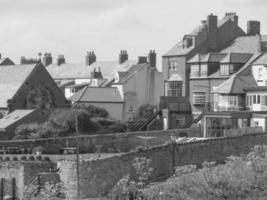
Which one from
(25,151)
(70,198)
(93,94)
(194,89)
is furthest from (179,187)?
(93,94)

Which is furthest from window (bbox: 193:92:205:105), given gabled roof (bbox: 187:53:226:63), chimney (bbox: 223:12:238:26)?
chimney (bbox: 223:12:238:26)

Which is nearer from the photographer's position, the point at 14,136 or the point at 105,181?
the point at 105,181

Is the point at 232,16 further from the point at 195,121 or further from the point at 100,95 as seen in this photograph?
the point at 195,121

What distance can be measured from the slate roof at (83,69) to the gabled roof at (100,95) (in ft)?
66.0

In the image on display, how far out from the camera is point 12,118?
2840 inches

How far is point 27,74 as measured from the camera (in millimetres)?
82000

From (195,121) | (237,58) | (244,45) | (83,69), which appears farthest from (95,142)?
(83,69)

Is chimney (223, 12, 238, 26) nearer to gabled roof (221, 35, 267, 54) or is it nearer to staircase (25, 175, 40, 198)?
gabled roof (221, 35, 267, 54)

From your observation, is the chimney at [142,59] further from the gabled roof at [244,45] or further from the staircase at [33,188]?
the staircase at [33,188]

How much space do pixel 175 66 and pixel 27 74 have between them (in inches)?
591

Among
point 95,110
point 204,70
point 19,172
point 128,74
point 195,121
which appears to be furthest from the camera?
point 128,74

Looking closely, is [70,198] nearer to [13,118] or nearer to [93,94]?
[13,118]

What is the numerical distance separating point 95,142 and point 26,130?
10127mm

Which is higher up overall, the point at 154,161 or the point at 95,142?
the point at 95,142
